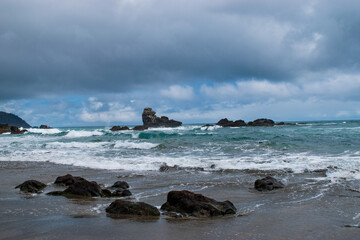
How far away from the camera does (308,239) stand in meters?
4.32

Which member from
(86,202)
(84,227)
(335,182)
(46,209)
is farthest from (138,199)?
(335,182)

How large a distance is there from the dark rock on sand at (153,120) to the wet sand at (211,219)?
82.5 metres

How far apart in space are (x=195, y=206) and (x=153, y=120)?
8742 centimetres

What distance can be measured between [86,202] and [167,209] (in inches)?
89.7

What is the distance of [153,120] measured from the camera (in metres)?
92.8

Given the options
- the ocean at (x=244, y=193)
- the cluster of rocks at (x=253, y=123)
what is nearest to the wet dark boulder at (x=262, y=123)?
the cluster of rocks at (x=253, y=123)

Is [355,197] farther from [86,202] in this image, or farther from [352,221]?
[86,202]

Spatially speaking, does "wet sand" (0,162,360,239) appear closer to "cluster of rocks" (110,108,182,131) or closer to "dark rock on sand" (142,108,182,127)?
"cluster of rocks" (110,108,182,131)

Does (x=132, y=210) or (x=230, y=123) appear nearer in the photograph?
(x=132, y=210)

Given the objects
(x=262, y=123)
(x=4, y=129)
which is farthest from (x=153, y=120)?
(x=4, y=129)

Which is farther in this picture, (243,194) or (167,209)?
(243,194)

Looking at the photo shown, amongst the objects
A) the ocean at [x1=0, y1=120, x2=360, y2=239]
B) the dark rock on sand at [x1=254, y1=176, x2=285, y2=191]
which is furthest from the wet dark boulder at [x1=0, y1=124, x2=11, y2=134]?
the dark rock on sand at [x1=254, y1=176, x2=285, y2=191]

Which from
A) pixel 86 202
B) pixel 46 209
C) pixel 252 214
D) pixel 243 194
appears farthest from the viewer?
pixel 243 194

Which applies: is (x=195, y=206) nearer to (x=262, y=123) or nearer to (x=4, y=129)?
(x=262, y=123)
